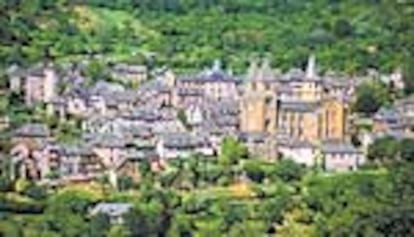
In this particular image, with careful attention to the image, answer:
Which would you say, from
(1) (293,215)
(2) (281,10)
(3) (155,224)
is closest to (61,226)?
(3) (155,224)

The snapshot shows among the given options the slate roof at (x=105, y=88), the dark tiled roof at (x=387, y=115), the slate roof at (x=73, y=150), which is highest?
the slate roof at (x=105, y=88)

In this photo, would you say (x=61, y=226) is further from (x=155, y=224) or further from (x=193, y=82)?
(x=193, y=82)

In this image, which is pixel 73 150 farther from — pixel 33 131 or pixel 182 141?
pixel 182 141

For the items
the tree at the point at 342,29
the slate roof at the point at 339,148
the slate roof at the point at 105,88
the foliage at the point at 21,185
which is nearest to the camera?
the foliage at the point at 21,185

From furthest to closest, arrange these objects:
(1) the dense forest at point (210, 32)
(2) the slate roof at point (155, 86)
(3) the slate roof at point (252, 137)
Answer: (1) the dense forest at point (210, 32) < (2) the slate roof at point (155, 86) < (3) the slate roof at point (252, 137)

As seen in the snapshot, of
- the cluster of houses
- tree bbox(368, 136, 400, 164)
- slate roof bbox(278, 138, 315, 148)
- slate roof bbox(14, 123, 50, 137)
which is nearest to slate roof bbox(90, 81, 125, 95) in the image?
the cluster of houses

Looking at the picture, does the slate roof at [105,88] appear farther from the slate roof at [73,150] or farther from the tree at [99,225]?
the tree at [99,225]

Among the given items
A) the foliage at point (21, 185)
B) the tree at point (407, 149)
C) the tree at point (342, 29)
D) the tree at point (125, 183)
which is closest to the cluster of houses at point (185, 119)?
the tree at point (125, 183)
